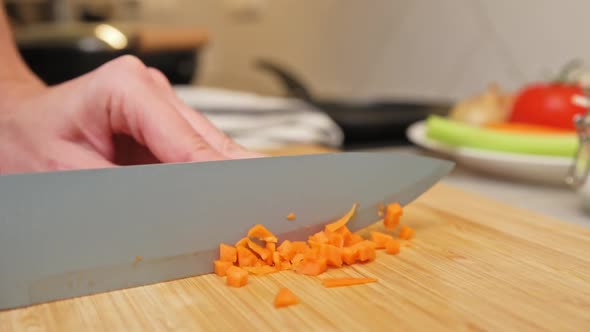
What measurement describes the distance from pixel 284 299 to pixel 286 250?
89 mm

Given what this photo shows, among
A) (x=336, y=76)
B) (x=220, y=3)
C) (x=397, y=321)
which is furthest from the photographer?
(x=220, y=3)

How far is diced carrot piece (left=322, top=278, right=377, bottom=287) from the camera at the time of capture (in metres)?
0.55

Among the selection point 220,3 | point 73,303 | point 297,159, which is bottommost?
point 73,303

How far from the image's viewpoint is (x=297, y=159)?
611 millimetres

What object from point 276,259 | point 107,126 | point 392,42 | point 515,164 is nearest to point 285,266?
point 276,259

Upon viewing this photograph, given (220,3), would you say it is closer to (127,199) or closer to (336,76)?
(336,76)

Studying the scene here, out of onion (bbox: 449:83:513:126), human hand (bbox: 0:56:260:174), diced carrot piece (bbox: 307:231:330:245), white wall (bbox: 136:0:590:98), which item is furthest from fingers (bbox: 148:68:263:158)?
white wall (bbox: 136:0:590:98)

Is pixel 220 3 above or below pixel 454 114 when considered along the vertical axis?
above

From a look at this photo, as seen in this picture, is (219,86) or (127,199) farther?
(219,86)

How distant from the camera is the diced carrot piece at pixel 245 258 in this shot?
0.58 m

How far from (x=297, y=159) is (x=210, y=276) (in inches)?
5.4

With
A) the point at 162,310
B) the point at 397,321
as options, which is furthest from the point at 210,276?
the point at 397,321

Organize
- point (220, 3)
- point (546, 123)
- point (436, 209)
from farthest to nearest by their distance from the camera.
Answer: point (220, 3) < point (546, 123) < point (436, 209)

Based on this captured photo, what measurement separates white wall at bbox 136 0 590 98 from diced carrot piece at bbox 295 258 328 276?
1.00m
